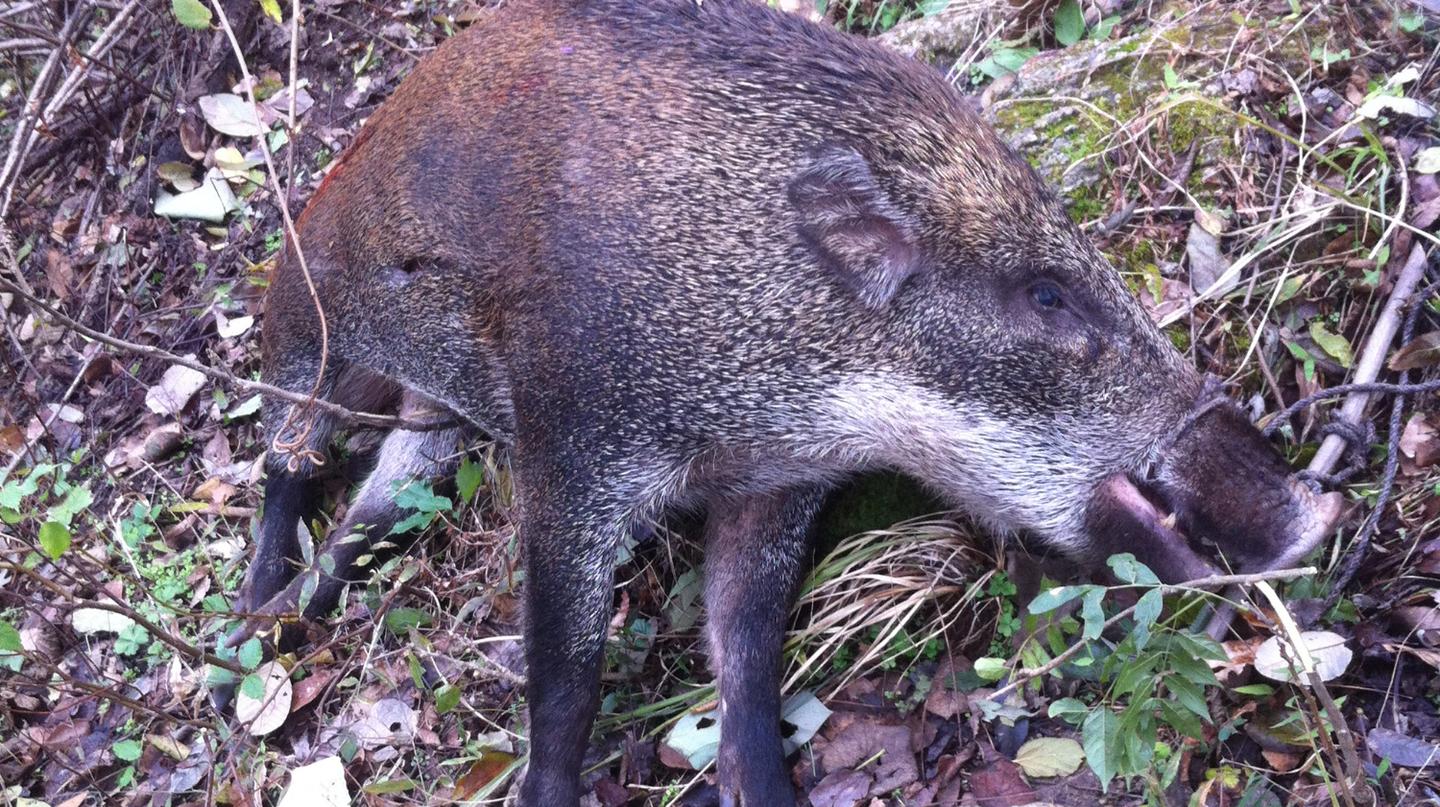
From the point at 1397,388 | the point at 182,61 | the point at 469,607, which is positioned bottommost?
the point at 469,607

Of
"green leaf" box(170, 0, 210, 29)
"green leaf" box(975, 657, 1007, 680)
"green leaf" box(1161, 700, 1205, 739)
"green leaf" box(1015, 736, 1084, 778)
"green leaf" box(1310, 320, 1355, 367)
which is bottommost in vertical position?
"green leaf" box(1015, 736, 1084, 778)

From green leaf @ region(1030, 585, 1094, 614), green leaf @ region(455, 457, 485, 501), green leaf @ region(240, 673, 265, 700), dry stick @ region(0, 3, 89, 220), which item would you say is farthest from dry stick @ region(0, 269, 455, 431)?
green leaf @ region(1030, 585, 1094, 614)

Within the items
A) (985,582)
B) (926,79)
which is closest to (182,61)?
(926,79)

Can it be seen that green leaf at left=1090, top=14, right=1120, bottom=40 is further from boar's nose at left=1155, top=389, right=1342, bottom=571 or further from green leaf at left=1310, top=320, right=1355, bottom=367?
boar's nose at left=1155, top=389, right=1342, bottom=571

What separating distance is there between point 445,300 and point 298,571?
145cm

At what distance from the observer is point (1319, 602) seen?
2650 mm

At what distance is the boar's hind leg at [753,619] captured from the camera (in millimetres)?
3051

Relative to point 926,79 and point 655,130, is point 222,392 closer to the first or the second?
point 655,130

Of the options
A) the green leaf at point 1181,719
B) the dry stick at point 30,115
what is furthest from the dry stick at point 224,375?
the green leaf at point 1181,719

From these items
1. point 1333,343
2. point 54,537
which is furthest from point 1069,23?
point 54,537

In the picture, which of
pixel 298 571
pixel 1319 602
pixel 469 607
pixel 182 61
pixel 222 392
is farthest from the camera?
pixel 182 61

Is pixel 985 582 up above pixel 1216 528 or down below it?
below

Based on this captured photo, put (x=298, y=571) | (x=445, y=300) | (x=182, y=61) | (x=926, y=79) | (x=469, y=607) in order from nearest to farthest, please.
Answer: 1. (x=926, y=79)
2. (x=445, y=300)
3. (x=469, y=607)
4. (x=298, y=571)
5. (x=182, y=61)

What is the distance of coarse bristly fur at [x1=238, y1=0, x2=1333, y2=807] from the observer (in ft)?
9.41
